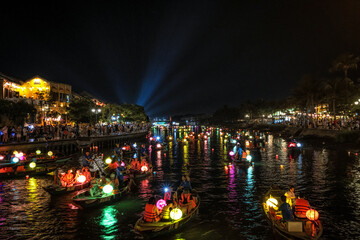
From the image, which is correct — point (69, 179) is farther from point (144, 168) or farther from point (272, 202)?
point (272, 202)

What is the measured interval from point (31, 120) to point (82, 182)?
4903 cm

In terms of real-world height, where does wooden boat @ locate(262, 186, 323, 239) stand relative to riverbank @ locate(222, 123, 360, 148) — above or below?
below

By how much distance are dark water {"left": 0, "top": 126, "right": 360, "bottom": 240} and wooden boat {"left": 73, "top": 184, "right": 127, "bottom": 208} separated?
45 cm

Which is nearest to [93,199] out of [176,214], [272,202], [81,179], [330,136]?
[81,179]

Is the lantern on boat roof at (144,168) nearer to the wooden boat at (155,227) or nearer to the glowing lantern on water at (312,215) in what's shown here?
the wooden boat at (155,227)

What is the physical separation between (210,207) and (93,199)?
7.80 metres

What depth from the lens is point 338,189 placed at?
917 inches

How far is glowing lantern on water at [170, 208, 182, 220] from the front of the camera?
567 inches

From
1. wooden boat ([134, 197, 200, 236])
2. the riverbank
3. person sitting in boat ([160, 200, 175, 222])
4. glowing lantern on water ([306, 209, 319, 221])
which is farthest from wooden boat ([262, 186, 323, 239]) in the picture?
the riverbank

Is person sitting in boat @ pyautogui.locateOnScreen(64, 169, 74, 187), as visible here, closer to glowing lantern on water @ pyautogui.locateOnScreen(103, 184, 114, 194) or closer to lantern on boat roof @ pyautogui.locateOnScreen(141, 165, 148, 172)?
glowing lantern on water @ pyautogui.locateOnScreen(103, 184, 114, 194)

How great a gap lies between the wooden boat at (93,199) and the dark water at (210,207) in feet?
1.49

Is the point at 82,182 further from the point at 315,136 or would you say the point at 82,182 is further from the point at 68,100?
the point at 68,100

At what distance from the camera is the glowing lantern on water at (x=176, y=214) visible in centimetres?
1439

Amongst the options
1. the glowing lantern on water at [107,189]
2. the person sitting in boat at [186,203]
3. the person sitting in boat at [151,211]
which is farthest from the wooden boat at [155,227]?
the glowing lantern on water at [107,189]
